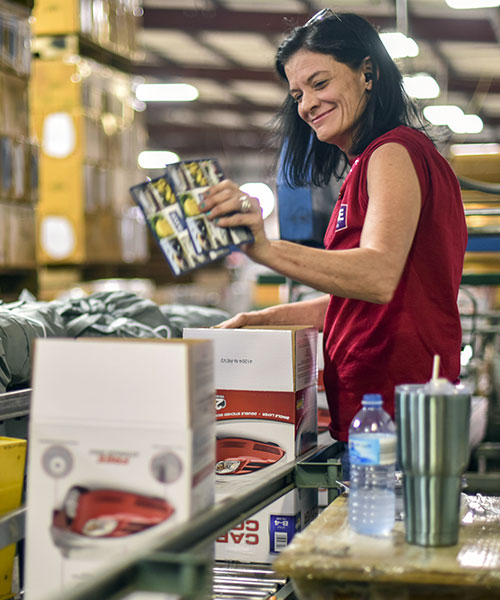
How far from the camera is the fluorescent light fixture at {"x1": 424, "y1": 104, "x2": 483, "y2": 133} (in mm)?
14328

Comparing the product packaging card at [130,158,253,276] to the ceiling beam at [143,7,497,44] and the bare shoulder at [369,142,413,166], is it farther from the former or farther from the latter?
the ceiling beam at [143,7,497,44]

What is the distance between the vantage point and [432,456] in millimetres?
1561

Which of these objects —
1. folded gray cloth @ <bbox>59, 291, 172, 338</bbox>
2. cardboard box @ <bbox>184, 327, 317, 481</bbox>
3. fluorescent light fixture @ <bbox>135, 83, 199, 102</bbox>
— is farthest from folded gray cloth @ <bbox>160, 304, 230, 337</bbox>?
fluorescent light fixture @ <bbox>135, 83, 199, 102</bbox>

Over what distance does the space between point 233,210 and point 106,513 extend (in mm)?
692

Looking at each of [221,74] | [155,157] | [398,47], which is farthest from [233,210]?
[155,157]

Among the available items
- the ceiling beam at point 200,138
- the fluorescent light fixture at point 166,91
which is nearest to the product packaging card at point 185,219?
the fluorescent light fixture at point 166,91

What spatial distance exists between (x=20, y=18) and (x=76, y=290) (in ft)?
6.56

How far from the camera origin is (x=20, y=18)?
494 cm

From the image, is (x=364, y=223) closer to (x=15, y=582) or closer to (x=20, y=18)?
(x=15, y=582)

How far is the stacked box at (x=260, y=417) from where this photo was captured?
2.23 metres

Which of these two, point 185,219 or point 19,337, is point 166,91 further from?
point 185,219

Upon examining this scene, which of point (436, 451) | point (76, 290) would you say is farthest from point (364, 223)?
point (76, 290)

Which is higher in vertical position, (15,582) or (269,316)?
(269,316)

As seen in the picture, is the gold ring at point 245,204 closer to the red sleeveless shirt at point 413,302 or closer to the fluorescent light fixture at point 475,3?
the red sleeveless shirt at point 413,302
